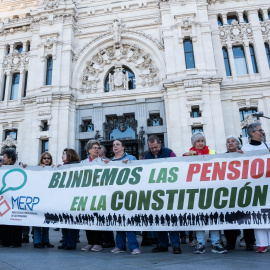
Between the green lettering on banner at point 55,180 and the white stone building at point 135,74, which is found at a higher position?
the white stone building at point 135,74

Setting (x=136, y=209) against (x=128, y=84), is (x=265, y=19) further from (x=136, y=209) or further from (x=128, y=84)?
(x=136, y=209)

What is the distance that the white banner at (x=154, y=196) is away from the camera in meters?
4.99

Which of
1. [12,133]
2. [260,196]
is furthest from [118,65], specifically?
[260,196]

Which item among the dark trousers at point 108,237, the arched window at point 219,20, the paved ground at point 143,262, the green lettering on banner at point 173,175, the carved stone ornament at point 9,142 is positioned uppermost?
the arched window at point 219,20

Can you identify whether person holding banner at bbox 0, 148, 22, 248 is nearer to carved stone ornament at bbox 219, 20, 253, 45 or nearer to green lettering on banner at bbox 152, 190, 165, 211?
green lettering on banner at bbox 152, 190, 165, 211

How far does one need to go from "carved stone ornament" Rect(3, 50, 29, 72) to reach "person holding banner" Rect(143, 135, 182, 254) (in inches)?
783

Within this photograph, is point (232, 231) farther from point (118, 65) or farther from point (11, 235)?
point (118, 65)

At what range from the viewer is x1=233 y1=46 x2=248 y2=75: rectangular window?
19.0 meters

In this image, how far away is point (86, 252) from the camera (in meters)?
5.30

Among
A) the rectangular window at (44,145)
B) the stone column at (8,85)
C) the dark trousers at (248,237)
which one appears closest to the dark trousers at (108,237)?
the dark trousers at (248,237)

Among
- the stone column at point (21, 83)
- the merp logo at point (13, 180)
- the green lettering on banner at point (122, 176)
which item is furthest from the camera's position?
the stone column at point (21, 83)

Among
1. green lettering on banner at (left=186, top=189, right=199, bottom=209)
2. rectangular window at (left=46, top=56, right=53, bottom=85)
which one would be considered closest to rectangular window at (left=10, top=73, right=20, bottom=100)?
rectangular window at (left=46, top=56, right=53, bottom=85)

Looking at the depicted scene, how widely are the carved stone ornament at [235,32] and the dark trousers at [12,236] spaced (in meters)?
19.3

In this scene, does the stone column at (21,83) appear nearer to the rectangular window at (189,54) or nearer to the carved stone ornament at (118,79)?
the carved stone ornament at (118,79)
